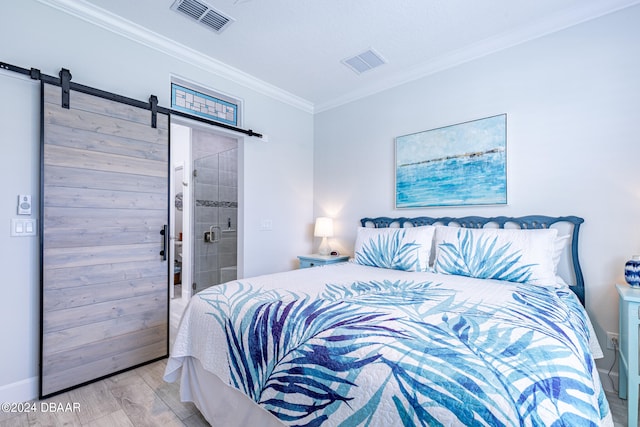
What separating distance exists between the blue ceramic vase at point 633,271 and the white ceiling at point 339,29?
1761 millimetres

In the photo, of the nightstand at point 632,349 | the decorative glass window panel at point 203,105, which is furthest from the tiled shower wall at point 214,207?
the nightstand at point 632,349

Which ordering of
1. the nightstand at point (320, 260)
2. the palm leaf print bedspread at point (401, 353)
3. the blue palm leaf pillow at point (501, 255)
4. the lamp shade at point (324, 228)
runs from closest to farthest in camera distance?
the palm leaf print bedspread at point (401, 353), the blue palm leaf pillow at point (501, 255), the nightstand at point (320, 260), the lamp shade at point (324, 228)

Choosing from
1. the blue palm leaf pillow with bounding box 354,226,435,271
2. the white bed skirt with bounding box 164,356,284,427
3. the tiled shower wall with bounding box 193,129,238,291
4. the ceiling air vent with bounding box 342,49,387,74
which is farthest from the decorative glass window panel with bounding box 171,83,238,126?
the white bed skirt with bounding box 164,356,284,427

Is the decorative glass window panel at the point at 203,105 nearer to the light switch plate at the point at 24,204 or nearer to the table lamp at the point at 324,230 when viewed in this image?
the light switch plate at the point at 24,204

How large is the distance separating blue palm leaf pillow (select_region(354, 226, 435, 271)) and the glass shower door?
2.29 metres

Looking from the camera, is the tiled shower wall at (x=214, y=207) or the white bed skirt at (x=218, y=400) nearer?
the white bed skirt at (x=218, y=400)

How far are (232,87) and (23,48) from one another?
1.62 meters

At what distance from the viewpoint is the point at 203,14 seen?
2312mm

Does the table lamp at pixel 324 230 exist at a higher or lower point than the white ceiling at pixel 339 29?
lower

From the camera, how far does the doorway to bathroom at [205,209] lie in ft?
14.0

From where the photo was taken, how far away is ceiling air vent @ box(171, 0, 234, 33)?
7.23 feet

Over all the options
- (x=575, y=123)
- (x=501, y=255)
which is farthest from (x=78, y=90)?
(x=575, y=123)

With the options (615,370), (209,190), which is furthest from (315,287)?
(209,190)

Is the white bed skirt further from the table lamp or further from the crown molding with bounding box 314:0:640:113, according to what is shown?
the crown molding with bounding box 314:0:640:113
